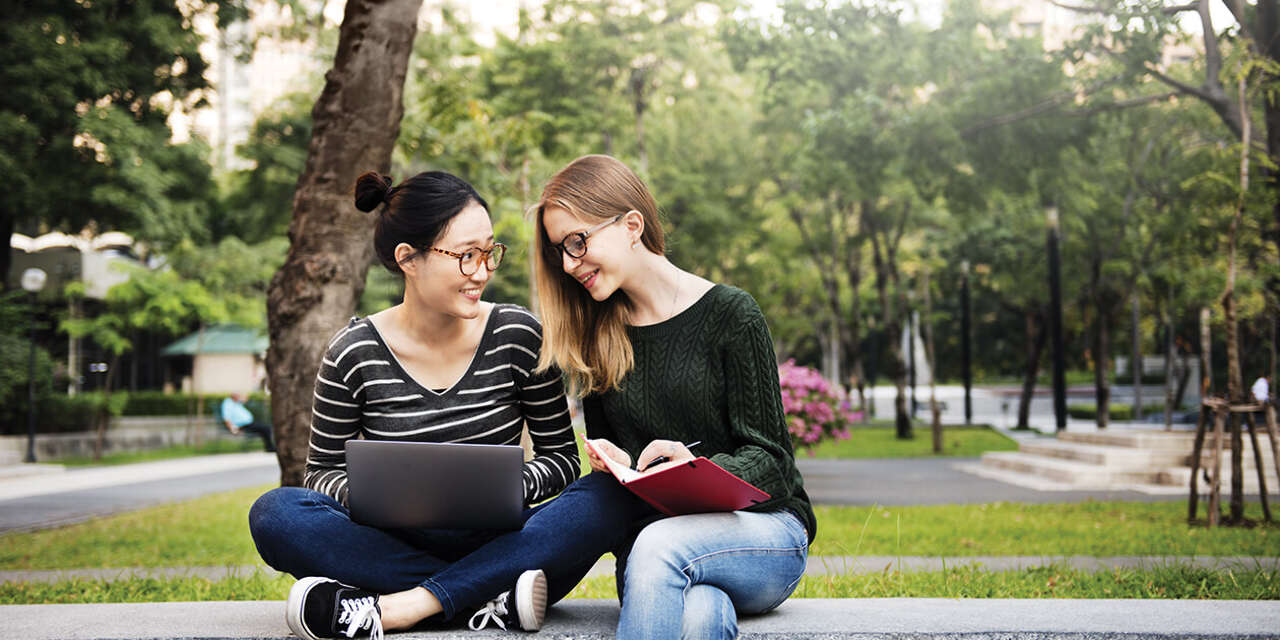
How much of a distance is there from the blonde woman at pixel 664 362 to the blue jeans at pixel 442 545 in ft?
0.63

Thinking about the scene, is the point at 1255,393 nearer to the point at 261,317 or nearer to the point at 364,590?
the point at 364,590

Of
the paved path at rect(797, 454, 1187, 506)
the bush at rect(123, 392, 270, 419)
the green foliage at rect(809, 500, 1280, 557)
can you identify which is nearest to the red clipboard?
the green foliage at rect(809, 500, 1280, 557)

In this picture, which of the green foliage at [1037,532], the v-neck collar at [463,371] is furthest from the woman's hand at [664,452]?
the green foliage at [1037,532]

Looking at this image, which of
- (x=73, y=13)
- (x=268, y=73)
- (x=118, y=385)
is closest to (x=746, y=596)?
(x=73, y=13)

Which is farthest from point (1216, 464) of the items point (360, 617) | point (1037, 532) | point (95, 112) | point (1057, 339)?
point (95, 112)

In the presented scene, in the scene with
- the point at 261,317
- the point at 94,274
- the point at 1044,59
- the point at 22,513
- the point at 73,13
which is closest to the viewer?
the point at 22,513

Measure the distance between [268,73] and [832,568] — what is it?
117 meters

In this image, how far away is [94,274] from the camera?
26156 millimetres

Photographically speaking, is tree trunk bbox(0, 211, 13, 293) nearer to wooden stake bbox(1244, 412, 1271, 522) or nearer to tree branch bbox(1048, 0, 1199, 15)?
tree branch bbox(1048, 0, 1199, 15)

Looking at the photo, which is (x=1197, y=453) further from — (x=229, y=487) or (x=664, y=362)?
(x=229, y=487)

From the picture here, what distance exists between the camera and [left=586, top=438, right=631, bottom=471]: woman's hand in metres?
2.88

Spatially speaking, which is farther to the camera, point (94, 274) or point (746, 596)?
point (94, 274)

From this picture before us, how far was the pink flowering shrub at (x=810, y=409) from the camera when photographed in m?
12.6

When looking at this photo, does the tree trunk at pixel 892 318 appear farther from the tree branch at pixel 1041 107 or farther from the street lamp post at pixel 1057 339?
the tree branch at pixel 1041 107
